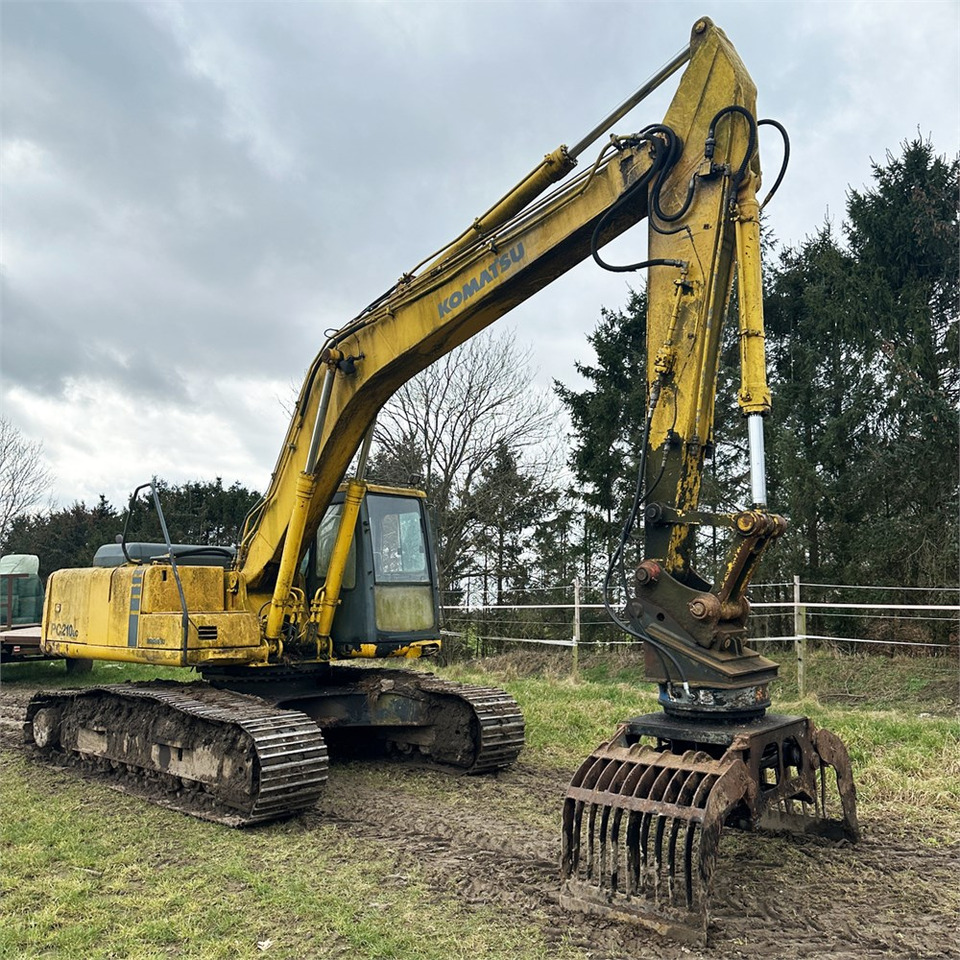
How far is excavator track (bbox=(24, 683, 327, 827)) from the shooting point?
5.55m

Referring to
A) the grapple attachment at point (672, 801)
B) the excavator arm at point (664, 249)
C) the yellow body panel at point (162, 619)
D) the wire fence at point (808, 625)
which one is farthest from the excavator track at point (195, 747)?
the wire fence at point (808, 625)

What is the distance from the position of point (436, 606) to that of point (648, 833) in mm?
3885

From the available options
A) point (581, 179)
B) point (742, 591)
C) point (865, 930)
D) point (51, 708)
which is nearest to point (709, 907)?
point (865, 930)

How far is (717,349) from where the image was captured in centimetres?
468

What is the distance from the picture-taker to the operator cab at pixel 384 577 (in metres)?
7.03

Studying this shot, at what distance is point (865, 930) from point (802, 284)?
15651 mm

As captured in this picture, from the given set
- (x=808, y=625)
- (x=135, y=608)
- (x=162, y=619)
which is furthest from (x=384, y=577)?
(x=808, y=625)

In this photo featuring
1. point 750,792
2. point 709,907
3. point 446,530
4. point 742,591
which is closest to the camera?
point 709,907

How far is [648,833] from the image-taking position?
153 inches

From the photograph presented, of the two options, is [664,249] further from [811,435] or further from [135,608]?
[811,435]

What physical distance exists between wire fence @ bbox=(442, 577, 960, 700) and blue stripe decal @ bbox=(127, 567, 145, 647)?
6.46 metres

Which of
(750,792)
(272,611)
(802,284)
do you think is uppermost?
(802,284)

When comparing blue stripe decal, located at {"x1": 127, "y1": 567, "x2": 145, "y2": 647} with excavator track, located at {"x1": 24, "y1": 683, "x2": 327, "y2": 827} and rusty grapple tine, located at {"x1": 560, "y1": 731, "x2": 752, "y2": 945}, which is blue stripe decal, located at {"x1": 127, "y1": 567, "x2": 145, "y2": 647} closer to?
excavator track, located at {"x1": 24, "y1": 683, "x2": 327, "y2": 827}

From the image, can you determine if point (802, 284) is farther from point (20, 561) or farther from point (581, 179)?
point (20, 561)
